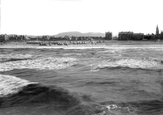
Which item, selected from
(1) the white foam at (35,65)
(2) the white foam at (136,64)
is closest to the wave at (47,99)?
(1) the white foam at (35,65)

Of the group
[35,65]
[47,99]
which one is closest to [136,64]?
[35,65]

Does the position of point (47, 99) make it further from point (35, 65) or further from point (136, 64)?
point (136, 64)

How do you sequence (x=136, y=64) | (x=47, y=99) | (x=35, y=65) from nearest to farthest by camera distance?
(x=47, y=99), (x=136, y=64), (x=35, y=65)

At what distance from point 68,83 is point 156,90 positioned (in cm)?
471

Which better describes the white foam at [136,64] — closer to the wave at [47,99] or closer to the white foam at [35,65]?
the white foam at [35,65]

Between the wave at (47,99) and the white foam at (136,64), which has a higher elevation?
the wave at (47,99)

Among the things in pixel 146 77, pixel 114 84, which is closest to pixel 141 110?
pixel 114 84

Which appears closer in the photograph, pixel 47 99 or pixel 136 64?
pixel 47 99

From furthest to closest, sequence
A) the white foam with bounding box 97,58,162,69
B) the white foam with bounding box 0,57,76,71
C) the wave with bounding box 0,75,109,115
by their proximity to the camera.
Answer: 1. the white foam with bounding box 0,57,76,71
2. the white foam with bounding box 97,58,162,69
3. the wave with bounding box 0,75,109,115

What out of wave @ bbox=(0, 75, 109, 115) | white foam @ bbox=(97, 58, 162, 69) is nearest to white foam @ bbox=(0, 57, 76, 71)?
white foam @ bbox=(97, 58, 162, 69)

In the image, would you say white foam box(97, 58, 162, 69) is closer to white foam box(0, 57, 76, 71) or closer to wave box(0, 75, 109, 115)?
white foam box(0, 57, 76, 71)

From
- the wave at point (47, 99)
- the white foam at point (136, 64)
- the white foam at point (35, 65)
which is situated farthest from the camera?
the white foam at point (35, 65)

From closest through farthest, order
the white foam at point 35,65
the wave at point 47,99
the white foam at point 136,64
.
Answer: the wave at point 47,99
the white foam at point 136,64
the white foam at point 35,65

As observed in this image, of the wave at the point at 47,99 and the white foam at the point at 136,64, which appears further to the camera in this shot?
the white foam at the point at 136,64
